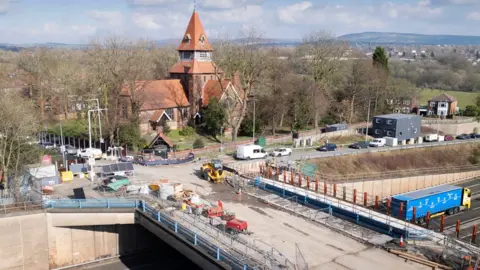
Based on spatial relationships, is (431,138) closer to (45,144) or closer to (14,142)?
(45,144)

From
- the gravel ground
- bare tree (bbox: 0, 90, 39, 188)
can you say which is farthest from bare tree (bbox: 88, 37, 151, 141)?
the gravel ground

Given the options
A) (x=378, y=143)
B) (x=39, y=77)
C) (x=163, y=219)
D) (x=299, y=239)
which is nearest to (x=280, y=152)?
(x=378, y=143)

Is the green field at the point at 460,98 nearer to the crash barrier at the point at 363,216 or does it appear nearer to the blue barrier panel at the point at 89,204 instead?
the crash barrier at the point at 363,216

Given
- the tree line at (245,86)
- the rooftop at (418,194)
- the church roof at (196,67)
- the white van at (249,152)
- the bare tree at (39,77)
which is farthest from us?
the bare tree at (39,77)

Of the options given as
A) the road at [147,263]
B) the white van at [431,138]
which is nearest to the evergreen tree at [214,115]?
the road at [147,263]

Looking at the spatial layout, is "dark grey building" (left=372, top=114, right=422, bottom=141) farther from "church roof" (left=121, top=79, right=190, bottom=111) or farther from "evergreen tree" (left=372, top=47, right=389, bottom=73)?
"church roof" (left=121, top=79, right=190, bottom=111)

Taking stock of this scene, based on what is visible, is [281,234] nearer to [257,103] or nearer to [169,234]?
[169,234]

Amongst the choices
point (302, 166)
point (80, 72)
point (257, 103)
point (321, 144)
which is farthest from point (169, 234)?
point (80, 72)
